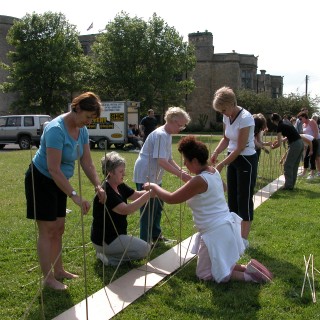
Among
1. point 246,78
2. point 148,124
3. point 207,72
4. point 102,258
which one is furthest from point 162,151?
point 246,78

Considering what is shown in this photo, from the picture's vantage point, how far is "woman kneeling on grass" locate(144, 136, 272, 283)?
3.86 m

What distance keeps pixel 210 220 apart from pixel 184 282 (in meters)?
→ 0.65

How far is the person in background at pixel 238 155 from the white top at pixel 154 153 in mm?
604

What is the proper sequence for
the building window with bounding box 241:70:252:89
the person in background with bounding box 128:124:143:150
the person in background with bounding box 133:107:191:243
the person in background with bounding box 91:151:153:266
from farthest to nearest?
the building window with bounding box 241:70:252:89 → the person in background with bounding box 128:124:143:150 → the person in background with bounding box 133:107:191:243 → the person in background with bounding box 91:151:153:266

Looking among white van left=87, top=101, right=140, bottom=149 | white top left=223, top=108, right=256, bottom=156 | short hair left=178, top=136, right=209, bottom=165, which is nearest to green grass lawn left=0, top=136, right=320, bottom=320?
white top left=223, top=108, right=256, bottom=156

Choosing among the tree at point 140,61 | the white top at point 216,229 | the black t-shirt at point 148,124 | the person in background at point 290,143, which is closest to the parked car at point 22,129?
the black t-shirt at point 148,124

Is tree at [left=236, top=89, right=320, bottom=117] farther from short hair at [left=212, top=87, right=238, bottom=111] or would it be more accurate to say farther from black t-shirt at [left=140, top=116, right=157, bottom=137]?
short hair at [left=212, top=87, right=238, bottom=111]

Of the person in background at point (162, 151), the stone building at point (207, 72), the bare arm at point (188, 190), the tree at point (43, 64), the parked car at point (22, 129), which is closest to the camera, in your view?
the bare arm at point (188, 190)

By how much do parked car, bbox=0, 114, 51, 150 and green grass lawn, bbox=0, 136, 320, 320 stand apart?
15.5 meters

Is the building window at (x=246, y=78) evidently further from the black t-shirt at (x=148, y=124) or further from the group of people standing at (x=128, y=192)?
the group of people standing at (x=128, y=192)

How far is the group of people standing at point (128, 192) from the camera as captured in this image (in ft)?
12.0

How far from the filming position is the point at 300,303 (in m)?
3.70

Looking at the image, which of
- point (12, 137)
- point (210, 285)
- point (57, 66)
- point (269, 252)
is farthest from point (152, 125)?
point (57, 66)

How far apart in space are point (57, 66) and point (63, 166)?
3056 centimetres
